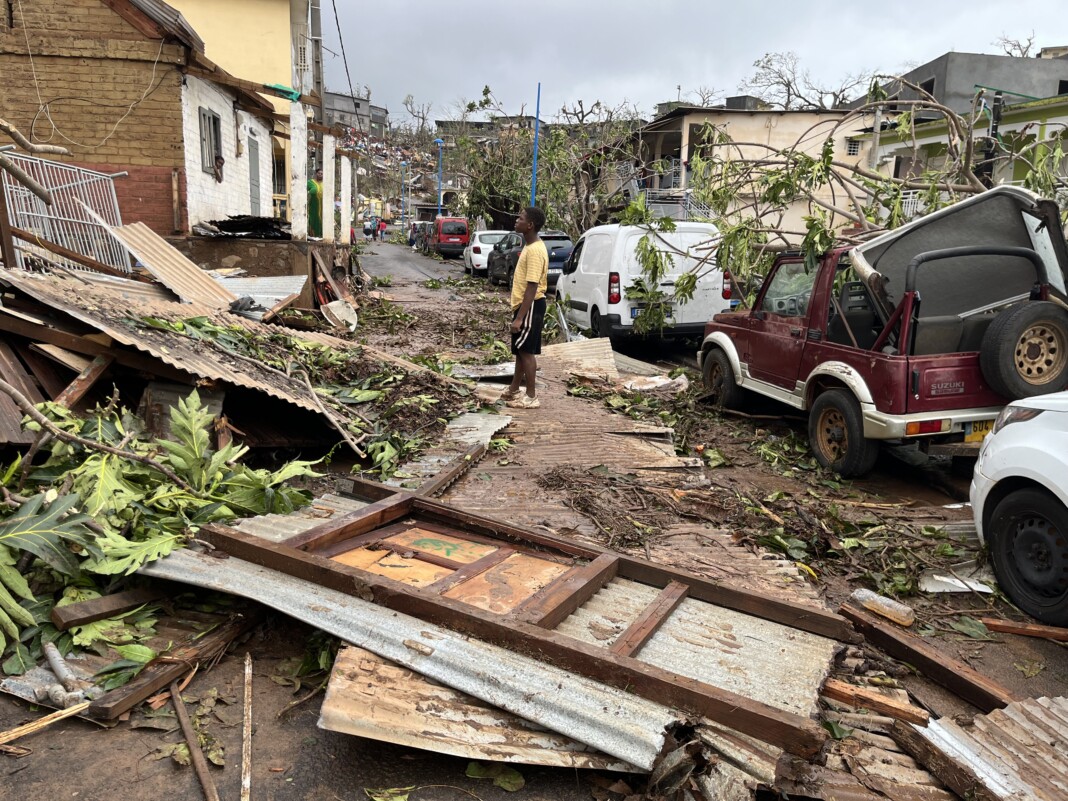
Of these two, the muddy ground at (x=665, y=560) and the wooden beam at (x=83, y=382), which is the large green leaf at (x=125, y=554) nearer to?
the muddy ground at (x=665, y=560)

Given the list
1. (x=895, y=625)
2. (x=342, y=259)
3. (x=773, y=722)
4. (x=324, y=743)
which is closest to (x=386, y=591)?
(x=324, y=743)

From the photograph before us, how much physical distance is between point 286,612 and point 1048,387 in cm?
547

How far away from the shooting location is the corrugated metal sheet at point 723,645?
8.77ft

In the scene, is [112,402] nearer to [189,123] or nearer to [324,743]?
[324,743]

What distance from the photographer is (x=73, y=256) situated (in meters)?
7.89

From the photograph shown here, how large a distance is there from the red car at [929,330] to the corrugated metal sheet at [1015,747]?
293 cm

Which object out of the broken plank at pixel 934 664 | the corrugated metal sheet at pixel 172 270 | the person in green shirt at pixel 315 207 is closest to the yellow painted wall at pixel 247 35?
the person in green shirt at pixel 315 207

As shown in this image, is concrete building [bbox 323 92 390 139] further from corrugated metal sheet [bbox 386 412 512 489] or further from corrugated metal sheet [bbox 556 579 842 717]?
corrugated metal sheet [bbox 556 579 842 717]

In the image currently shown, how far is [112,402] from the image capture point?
4527mm

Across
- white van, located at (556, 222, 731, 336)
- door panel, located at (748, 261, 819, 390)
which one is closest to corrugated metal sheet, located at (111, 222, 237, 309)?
white van, located at (556, 222, 731, 336)

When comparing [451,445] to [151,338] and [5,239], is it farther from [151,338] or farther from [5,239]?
[5,239]

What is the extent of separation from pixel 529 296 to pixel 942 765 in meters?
5.24

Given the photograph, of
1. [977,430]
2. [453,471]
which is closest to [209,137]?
[453,471]

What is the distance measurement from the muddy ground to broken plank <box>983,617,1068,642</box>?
5 cm
